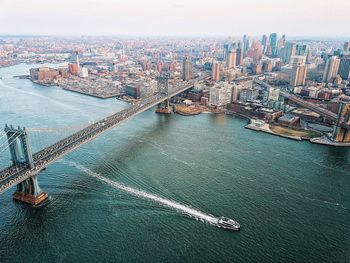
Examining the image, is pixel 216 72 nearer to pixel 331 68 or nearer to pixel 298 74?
pixel 298 74

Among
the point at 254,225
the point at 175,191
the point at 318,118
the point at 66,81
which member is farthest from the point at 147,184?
the point at 66,81

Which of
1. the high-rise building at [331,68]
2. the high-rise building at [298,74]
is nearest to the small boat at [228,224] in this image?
the high-rise building at [298,74]

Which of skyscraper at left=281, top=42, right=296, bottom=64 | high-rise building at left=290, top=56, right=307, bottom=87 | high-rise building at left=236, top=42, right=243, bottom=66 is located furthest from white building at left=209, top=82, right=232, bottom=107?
skyscraper at left=281, top=42, right=296, bottom=64

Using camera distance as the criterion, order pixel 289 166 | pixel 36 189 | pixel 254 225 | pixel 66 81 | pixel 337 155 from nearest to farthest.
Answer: pixel 254 225 < pixel 36 189 < pixel 289 166 < pixel 337 155 < pixel 66 81

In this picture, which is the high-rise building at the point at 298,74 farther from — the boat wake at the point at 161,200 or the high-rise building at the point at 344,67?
the boat wake at the point at 161,200

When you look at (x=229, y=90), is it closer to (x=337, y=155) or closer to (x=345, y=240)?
(x=337, y=155)
